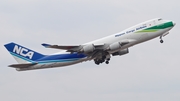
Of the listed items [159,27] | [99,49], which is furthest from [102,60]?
[159,27]

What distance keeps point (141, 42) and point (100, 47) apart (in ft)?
20.8

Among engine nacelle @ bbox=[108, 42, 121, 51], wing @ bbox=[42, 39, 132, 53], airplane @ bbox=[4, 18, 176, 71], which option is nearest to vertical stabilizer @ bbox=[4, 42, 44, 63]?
airplane @ bbox=[4, 18, 176, 71]

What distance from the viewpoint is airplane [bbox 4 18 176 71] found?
72.2 metres

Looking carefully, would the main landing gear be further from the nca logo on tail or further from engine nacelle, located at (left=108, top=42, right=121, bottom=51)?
the nca logo on tail

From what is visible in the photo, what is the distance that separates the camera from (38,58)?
78.8 m

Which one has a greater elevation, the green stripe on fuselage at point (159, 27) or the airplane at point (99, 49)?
the green stripe on fuselage at point (159, 27)

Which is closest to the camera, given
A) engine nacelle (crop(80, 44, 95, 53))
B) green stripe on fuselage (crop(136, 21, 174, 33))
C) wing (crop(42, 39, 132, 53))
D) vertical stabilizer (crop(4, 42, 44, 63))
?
green stripe on fuselage (crop(136, 21, 174, 33))

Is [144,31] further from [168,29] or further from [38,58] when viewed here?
[38,58]

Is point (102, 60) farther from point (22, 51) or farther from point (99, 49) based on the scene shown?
point (22, 51)

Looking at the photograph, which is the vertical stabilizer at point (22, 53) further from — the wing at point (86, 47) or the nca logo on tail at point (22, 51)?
the wing at point (86, 47)

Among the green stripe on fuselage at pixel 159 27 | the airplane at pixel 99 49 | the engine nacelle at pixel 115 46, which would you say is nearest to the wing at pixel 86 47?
the airplane at pixel 99 49

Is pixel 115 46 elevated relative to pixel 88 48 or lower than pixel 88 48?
elevated

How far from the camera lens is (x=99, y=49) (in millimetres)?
74812

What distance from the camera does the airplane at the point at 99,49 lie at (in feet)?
237
